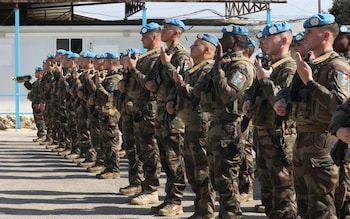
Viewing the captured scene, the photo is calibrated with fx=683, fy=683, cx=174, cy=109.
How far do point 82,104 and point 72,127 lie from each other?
163cm

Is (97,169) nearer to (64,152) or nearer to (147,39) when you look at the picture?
(64,152)

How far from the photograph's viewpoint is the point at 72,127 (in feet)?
45.2

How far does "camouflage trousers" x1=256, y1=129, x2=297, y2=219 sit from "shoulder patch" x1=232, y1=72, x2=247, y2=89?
48 cm

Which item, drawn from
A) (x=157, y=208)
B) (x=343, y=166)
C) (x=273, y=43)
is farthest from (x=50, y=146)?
(x=343, y=166)

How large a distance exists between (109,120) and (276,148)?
193 inches

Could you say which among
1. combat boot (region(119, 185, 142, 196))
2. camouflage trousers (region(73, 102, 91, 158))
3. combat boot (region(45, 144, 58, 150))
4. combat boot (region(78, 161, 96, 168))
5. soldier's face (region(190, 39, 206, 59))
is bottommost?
combat boot (region(45, 144, 58, 150))

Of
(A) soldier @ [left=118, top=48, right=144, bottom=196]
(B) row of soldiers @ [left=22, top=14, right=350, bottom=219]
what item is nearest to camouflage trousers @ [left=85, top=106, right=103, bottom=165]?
(B) row of soldiers @ [left=22, top=14, right=350, bottom=219]

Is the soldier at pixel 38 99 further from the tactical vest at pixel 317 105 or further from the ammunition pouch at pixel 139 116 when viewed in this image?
the tactical vest at pixel 317 105

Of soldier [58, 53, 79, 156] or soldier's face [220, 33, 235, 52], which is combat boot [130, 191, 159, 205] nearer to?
soldier's face [220, 33, 235, 52]

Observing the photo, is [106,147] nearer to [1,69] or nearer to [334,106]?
[334,106]

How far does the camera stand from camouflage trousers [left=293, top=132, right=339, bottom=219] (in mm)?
5027

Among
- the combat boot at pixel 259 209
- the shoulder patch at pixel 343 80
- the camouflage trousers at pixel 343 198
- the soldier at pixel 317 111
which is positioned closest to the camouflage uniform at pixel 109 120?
the combat boot at pixel 259 209

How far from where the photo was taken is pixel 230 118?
6453mm

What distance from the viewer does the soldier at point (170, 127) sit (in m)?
7.55
